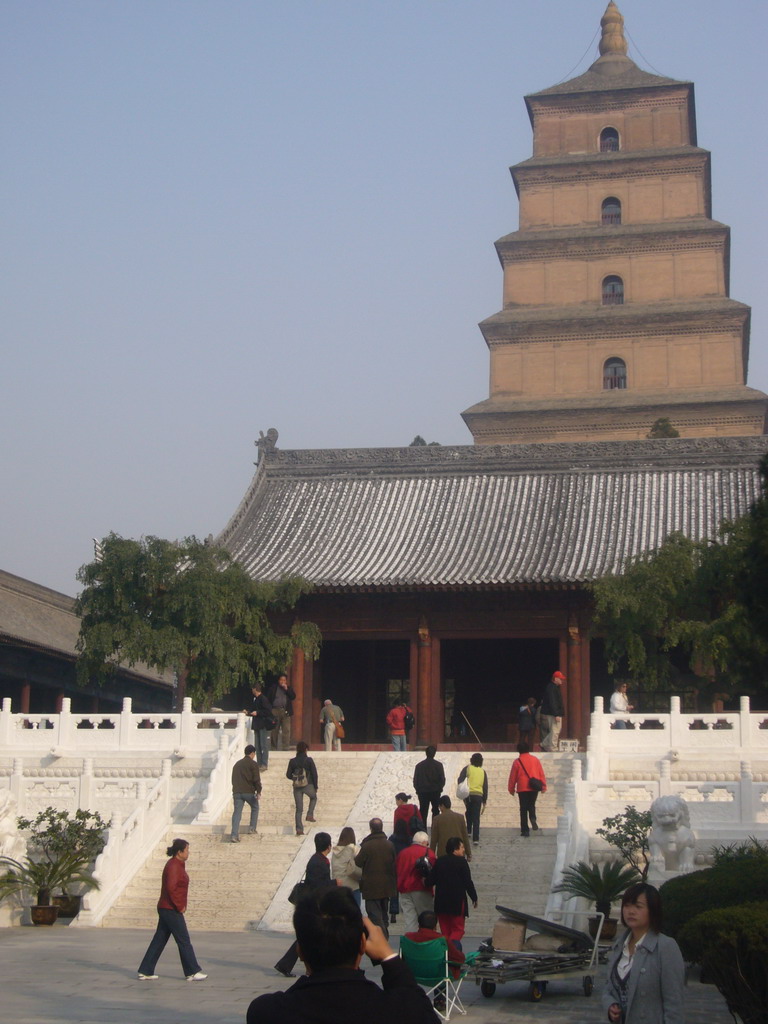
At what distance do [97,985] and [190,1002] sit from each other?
94 cm

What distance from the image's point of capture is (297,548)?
2600cm

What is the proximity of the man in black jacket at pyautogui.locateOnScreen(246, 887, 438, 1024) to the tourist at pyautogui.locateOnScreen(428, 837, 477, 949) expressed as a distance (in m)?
Answer: 5.72

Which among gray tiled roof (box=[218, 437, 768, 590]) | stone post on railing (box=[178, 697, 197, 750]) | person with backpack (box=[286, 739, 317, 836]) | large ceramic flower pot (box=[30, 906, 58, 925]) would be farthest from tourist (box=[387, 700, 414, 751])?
large ceramic flower pot (box=[30, 906, 58, 925])

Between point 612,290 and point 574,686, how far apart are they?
47.7 ft

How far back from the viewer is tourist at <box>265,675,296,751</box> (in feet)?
63.2

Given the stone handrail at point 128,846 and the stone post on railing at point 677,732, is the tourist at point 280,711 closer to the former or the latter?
the stone handrail at point 128,846

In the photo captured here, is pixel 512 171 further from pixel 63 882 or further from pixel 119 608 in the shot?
pixel 63 882

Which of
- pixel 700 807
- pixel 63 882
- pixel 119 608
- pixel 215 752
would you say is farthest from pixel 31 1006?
pixel 119 608

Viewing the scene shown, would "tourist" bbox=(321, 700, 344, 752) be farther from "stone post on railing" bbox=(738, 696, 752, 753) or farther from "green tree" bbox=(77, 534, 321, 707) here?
"stone post on railing" bbox=(738, 696, 752, 753)

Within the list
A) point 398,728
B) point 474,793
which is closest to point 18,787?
point 474,793

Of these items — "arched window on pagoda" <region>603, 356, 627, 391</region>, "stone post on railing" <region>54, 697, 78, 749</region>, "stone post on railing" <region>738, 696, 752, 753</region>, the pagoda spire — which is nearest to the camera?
"stone post on railing" <region>738, 696, 752, 753</region>

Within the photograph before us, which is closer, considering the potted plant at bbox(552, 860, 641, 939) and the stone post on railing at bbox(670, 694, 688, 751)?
the potted plant at bbox(552, 860, 641, 939)

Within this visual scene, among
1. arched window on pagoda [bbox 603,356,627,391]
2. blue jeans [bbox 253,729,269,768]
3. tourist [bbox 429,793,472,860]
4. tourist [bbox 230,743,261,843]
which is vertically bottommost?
tourist [bbox 429,793,472,860]

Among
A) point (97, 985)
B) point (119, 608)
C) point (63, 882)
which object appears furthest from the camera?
point (119, 608)
